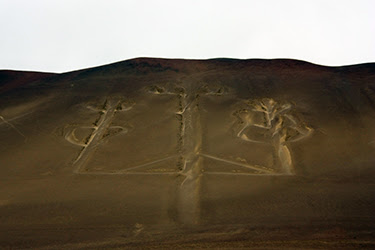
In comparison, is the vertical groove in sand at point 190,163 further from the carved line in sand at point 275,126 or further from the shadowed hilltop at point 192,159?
the carved line in sand at point 275,126

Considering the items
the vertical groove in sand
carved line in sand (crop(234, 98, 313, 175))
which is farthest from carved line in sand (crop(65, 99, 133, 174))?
carved line in sand (crop(234, 98, 313, 175))

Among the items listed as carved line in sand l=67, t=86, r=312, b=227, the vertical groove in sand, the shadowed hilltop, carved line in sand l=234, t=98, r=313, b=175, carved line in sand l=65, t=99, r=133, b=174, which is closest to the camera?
the shadowed hilltop

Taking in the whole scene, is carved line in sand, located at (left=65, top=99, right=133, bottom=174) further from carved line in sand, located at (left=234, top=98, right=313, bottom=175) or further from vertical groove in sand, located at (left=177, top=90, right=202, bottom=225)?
carved line in sand, located at (left=234, top=98, right=313, bottom=175)

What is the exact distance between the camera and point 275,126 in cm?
1005

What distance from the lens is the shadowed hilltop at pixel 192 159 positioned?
5680mm

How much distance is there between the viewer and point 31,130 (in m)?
10.5

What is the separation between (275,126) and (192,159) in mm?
2806

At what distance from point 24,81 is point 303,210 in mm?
12692

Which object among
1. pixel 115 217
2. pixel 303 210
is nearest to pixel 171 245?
pixel 115 217

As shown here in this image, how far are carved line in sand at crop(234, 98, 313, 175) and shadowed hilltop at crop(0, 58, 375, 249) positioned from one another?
0.05 metres

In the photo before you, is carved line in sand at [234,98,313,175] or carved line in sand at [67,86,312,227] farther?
carved line in sand at [234,98,313,175]

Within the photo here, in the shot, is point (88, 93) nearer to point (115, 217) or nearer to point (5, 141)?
point (5, 141)

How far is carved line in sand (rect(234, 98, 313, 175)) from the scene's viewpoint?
8547 mm

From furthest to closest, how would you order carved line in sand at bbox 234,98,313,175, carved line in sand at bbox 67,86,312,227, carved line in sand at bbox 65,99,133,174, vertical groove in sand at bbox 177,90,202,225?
carved line in sand at bbox 65,99,133,174
carved line in sand at bbox 234,98,313,175
carved line in sand at bbox 67,86,312,227
vertical groove in sand at bbox 177,90,202,225
